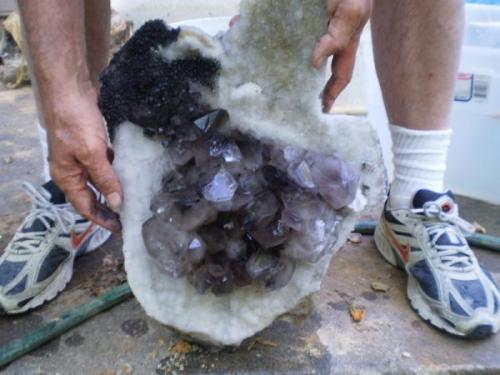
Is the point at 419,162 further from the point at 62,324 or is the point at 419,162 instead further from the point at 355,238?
the point at 62,324

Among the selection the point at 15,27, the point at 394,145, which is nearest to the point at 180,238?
the point at 394,145

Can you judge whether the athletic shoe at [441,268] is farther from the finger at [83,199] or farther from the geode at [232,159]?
the finger at [83,199]

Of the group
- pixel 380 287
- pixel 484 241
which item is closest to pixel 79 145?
pixel 380 287

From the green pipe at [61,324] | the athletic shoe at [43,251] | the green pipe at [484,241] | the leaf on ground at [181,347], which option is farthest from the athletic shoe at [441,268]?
the athletic shoe at [43,251]

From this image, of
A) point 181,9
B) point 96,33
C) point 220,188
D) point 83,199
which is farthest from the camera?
point 181,9

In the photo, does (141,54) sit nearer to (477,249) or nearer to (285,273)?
(285,273)

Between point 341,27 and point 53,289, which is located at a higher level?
point 341,27
